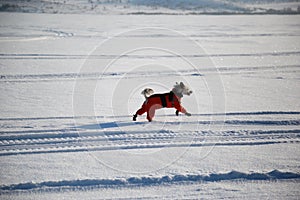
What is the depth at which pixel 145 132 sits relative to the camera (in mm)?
4879

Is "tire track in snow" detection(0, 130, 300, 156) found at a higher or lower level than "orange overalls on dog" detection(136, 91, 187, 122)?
lower

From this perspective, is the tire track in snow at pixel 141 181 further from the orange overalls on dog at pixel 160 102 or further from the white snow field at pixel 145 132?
the orange overalls on dog at pixel 160 102

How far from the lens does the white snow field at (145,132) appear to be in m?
3.43

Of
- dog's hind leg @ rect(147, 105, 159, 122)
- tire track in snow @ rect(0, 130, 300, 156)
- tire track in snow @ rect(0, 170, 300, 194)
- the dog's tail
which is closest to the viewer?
tire track in snow @ rect(0, 170, 300, 194)

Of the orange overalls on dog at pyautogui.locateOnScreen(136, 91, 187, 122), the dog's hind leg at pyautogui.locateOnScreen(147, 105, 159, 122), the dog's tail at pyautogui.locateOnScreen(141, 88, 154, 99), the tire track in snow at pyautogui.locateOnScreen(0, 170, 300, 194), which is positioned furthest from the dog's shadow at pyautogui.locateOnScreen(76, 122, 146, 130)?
the tire track in snow at pyautogui.locateOnScreen(0, 170, 300, 194)

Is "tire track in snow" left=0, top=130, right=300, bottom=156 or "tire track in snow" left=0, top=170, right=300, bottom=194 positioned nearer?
"tire track in snow" left=0, top=170, right=300, bottom=194

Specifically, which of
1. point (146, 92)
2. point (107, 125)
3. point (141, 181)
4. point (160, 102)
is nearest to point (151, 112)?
point (160, 102)

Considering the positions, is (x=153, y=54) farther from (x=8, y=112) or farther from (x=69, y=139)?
(x=69, y=139)

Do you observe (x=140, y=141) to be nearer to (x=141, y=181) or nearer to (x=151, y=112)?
(x=151, y=112)

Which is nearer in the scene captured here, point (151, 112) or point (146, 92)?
point (151, 112)

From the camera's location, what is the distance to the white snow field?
3.43 metres

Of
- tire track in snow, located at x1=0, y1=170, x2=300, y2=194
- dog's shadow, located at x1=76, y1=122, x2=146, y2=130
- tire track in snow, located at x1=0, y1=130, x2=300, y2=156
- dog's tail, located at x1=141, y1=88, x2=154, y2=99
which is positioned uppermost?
dog's tail, located at x1=141, y1=88, x2=154, y2=99

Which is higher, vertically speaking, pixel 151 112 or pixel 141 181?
pixel 151 112

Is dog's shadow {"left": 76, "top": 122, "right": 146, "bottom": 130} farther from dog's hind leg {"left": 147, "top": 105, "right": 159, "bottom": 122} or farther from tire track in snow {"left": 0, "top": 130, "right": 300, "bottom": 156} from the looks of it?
tire track in snow {"left": 0, "top": 130, "right": 300, "bottom": 156}
